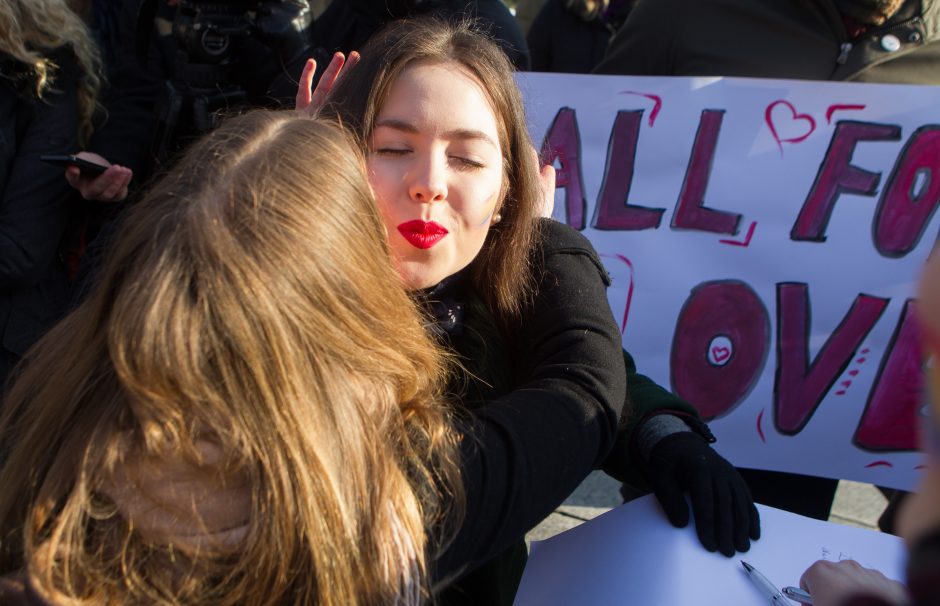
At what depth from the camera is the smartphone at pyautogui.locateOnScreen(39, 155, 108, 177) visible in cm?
178

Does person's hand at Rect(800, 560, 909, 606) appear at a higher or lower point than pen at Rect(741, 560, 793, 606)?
higher

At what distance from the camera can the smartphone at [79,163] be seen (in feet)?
5.83

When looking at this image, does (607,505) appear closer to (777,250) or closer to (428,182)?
(777,250)

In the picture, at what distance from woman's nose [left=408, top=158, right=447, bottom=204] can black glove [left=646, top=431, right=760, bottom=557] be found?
1.53 ft

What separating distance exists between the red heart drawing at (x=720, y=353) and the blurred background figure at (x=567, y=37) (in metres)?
1.68

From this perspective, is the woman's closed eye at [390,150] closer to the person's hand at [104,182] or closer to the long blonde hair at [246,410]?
the long blonde hair at [246,410]

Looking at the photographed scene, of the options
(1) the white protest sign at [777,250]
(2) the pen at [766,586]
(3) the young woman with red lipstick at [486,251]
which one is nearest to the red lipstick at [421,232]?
(3) the young woman with red lipstick at [486,251]

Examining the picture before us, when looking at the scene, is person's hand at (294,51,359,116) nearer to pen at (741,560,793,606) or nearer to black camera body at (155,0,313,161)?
black camera body at (155,0,313,161)

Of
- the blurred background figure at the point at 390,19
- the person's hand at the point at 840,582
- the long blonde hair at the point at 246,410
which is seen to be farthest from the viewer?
the blurred background figure at the point at 390,19

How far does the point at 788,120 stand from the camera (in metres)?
1.96

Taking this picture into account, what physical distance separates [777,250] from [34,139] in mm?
1746

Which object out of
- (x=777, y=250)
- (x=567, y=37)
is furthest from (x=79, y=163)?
(x=567, y=37)

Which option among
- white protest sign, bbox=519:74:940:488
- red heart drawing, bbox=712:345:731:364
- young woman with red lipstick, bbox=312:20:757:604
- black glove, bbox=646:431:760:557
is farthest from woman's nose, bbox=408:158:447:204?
red heart drawing, bbox=712:345:731:364

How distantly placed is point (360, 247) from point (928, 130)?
62.1 inches
